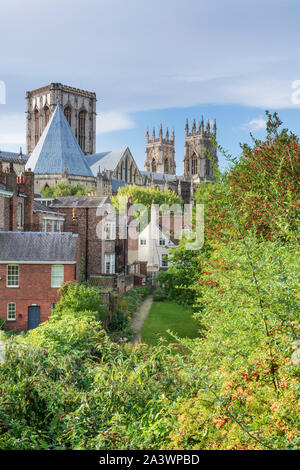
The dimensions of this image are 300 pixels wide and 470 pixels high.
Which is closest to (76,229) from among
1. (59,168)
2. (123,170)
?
(59,168)

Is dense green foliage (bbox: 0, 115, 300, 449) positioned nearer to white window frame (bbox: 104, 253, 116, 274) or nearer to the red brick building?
the red brick building

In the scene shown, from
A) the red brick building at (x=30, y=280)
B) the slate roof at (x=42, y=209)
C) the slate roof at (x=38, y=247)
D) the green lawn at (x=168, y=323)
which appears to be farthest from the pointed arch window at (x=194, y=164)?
the red brick building at (x=30, y=280)

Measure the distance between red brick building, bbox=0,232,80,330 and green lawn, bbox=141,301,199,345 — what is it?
5827mm

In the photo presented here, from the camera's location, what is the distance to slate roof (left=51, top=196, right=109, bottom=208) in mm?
35972

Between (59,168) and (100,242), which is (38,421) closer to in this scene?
(100,242)

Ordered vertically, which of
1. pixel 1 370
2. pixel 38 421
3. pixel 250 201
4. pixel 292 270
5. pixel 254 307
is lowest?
pixel 38 421

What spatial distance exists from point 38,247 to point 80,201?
470 inches

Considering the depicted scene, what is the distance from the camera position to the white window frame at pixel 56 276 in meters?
25.7

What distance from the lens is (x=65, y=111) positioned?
109438 millimetres

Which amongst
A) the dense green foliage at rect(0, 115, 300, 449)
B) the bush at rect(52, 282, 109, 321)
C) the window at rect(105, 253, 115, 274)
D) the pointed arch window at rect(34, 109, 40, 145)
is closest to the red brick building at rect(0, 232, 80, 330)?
the bush at rect(52, 282, 109, 321)

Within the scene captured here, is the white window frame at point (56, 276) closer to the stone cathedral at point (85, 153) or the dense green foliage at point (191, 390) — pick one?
the stone cathedral at point (85, 153)

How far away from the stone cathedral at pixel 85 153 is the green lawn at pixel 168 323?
35.4ft
